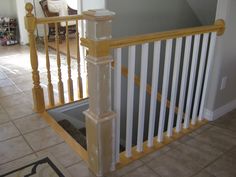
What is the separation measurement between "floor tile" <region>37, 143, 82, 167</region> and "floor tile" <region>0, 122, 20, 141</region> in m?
0.38

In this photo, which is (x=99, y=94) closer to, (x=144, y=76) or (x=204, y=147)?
(x=144, y=76)

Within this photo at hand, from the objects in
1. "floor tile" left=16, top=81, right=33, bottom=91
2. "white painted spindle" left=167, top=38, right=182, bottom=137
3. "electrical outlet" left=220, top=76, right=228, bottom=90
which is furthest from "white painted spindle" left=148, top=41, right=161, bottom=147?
"floor tile" left=16, top=81, right=33, bottom=91

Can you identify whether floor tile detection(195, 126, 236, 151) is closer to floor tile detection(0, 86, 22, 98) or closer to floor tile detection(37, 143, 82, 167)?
floor tile detection(37, 143, 82, 167)

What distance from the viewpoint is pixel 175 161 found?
2.04m

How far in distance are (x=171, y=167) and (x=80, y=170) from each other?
65 centimetres

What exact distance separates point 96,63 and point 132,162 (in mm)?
862

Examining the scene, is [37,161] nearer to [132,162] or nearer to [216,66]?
[132,162]

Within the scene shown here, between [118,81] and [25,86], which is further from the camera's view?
[25,86]

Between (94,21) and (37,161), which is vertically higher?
(94,21)

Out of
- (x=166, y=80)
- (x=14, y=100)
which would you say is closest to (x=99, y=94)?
(x=166, y=80)

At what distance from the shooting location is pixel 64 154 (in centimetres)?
211

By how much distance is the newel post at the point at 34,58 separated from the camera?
2418 millimetres

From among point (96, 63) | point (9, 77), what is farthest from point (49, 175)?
point (9, 77)

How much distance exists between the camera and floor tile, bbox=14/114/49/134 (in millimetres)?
2443
